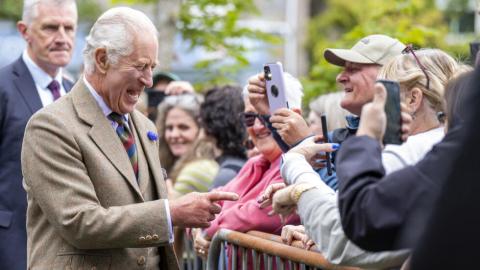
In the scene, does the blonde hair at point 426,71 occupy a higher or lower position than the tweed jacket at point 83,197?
higher

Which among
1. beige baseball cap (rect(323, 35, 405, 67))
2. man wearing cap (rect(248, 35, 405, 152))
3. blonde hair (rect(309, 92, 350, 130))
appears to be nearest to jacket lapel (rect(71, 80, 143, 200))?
man wearing cap (rect(248, 35, 405, 152))

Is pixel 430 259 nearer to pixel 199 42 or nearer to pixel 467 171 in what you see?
pixel 467 171

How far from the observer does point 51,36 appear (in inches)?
251

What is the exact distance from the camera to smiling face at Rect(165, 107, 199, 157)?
24.8 feet

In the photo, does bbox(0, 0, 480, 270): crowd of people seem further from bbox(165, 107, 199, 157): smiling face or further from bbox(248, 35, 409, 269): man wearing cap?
bbox(165, 107, 199, 157): smiling face

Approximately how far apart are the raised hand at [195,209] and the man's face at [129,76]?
0.53 metres

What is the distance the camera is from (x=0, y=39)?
1437cm

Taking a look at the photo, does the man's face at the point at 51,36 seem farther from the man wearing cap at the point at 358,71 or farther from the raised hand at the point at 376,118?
the raised hand at the point at 376,118

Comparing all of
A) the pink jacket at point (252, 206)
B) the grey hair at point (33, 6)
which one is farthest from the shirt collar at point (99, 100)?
the grey hair at point (33, 6)

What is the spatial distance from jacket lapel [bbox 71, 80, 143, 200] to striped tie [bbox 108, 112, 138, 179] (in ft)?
0.30

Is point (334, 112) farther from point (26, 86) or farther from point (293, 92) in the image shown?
point (26, 86)

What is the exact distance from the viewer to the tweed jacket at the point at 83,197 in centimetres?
390

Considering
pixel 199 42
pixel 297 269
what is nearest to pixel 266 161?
pixel 297 269

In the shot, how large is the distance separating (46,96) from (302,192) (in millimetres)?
3225
